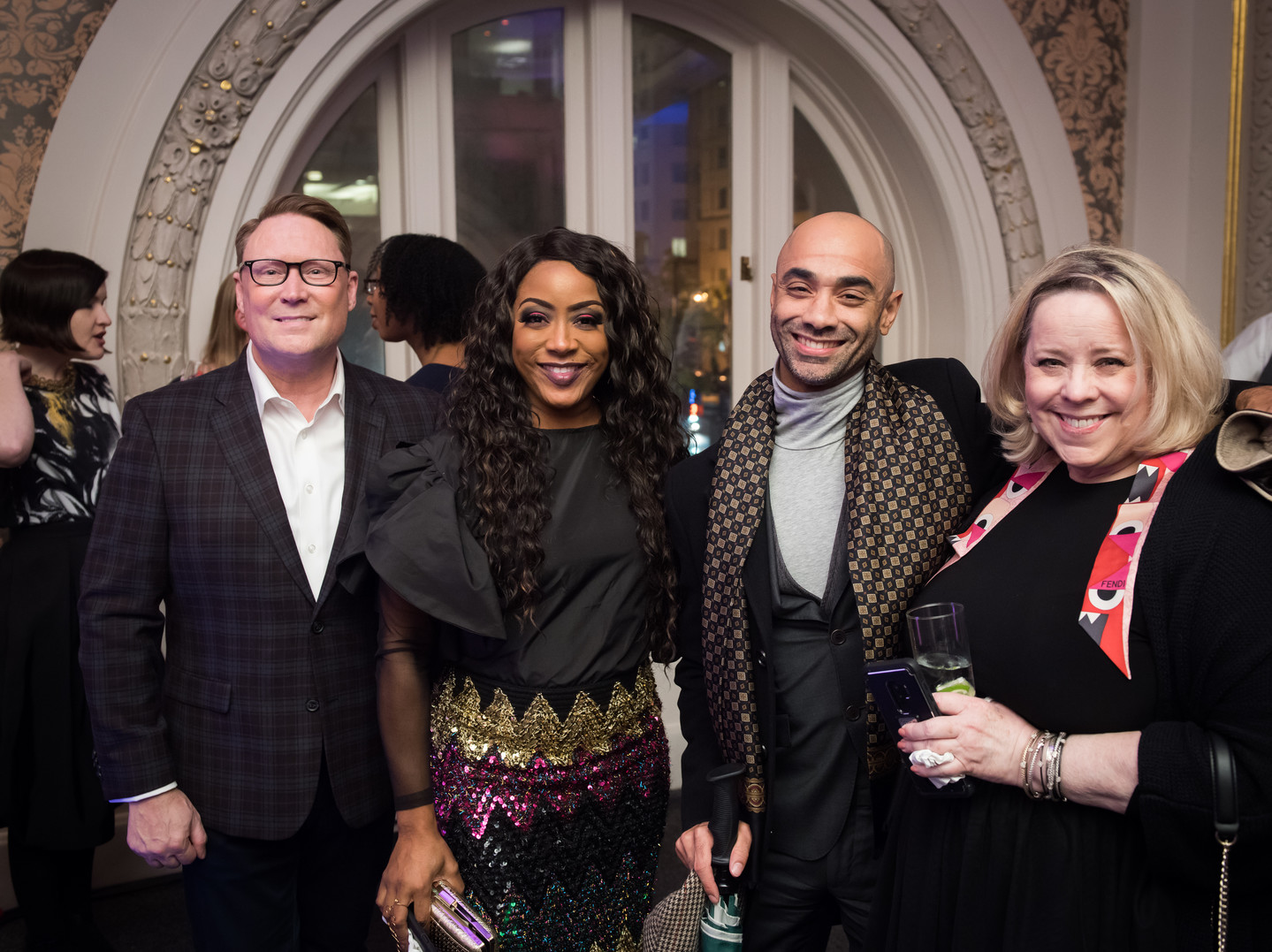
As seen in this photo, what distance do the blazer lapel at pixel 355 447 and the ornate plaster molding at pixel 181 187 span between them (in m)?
1.27

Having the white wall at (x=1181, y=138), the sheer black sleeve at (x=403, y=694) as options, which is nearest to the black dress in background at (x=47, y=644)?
the sheer black sleeve at (x=403, y=694)

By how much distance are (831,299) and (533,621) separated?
69cm

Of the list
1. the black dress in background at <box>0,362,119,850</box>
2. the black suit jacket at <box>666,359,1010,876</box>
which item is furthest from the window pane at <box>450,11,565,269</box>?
the black suit jacket at <box>666,359,1010,876</box>

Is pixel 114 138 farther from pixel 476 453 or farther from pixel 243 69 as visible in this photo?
pixel 476 453

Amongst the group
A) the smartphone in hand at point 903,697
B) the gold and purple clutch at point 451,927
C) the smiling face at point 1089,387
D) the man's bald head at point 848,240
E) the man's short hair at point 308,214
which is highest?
the man's short hair at point 308,214

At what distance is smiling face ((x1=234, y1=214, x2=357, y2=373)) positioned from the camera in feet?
5.61

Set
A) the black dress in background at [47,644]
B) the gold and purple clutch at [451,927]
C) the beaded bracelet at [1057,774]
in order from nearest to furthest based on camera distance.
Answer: the beaded bracelet at [1057,774] < the gold and purple clutch at [451,927] < the black dress in background at [47,644]

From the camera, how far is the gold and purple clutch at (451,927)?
1497mm

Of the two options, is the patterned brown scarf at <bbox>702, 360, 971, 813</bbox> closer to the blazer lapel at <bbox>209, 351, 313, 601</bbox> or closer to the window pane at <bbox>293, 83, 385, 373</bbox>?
the blazer lapel at <bbox>209, 351, 313, 601</bbox>

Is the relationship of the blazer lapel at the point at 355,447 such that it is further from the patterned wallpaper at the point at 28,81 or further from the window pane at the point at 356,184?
the window pane at the point at 356,184

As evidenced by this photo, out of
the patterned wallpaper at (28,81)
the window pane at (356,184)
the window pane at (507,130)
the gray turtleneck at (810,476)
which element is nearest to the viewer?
the gray turtleneck at (810,476)

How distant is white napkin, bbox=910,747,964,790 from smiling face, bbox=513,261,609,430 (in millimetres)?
766

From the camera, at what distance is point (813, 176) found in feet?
13.6

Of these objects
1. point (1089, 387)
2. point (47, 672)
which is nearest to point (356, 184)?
point (47, 672)
